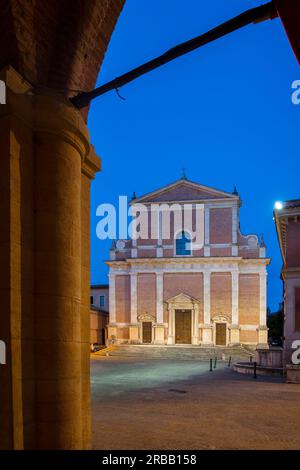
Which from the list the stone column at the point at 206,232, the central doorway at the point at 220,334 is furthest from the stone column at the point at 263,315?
the stone column at the point at 206,232

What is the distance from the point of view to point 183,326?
120ft

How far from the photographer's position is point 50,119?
3764 millimetres

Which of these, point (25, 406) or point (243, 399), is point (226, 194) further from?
point (25, 406)

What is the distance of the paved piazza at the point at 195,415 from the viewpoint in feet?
21.4

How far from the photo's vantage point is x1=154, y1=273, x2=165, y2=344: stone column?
3634 cm

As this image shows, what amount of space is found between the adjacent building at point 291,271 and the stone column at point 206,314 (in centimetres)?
1619

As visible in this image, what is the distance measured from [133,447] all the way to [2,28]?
5710 mm

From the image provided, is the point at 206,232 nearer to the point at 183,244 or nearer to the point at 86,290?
the point at 183,244

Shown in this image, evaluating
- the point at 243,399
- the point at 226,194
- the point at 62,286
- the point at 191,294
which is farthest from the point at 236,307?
the point at 62,286

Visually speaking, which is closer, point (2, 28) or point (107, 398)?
point (2, 28)

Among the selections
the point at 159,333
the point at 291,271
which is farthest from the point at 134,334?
the point at 291,271

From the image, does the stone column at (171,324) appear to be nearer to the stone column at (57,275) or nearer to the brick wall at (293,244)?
the brick wall at (293,244)

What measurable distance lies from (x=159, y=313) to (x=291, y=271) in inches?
753

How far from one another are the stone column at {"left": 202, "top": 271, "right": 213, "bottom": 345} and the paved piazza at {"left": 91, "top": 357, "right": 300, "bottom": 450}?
20.2 metres
